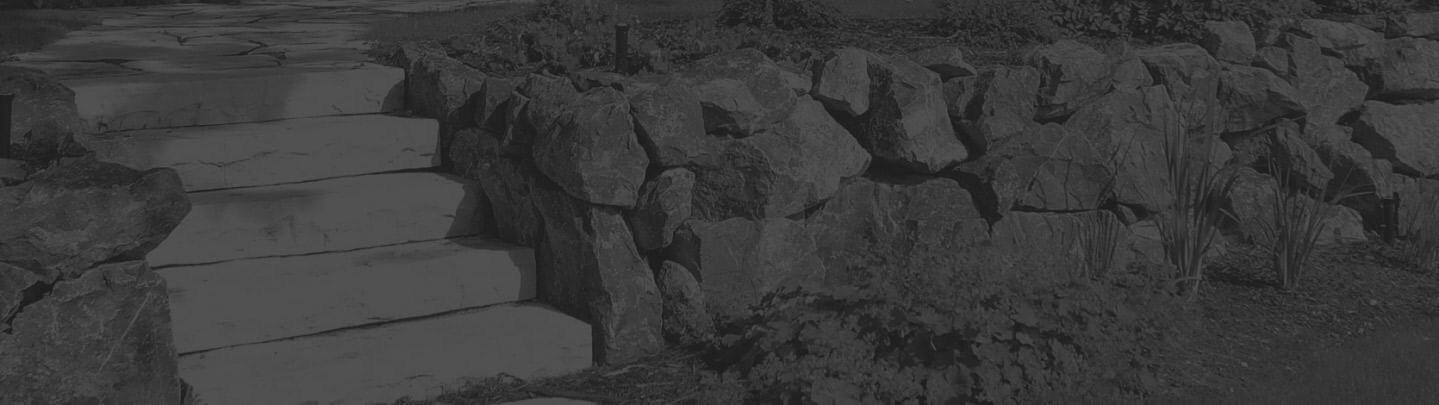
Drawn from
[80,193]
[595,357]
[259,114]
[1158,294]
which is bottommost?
[595,357]

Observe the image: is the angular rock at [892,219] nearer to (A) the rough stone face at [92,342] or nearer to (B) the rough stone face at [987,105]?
(B) the rough stone face at [987,105]

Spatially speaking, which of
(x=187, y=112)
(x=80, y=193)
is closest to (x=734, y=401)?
(x=80, y=193)

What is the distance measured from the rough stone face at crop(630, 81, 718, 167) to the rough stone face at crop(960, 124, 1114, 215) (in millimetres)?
1252

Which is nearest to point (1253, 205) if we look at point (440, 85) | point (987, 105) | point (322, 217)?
point (987, 105)

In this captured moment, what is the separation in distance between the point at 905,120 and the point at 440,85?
174 cm

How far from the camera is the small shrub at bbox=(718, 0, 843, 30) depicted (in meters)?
6.17

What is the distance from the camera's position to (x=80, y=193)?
3.32 meters

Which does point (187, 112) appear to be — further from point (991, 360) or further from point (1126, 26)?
point (1126, 26)

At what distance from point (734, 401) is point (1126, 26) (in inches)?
133

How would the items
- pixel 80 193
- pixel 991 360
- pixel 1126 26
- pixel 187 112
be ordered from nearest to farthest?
1. pixel 80 193
2. pixel 991 360
3. pixel 187 112
4. pixel 1126 26

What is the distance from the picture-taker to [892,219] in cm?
510

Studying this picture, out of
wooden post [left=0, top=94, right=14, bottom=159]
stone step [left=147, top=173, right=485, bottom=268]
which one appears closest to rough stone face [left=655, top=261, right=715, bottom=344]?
stone step [left=147, top=173, right=485, bottom=268]

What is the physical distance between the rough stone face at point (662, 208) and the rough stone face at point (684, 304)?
119mm

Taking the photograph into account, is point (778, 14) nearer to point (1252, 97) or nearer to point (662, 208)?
point (662, 208)
